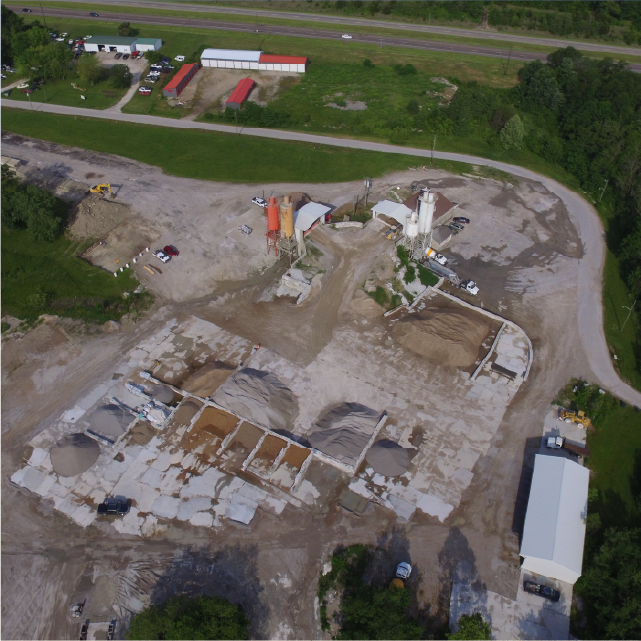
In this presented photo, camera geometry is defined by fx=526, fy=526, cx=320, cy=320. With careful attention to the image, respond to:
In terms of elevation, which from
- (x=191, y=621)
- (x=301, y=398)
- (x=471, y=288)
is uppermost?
(x=471, y=288)

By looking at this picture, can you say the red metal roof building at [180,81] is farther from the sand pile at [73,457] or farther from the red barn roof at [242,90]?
the sand pile at [73,457]

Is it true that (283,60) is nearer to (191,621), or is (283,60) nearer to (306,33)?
(306,33)

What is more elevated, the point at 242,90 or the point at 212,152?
the point at 242,90

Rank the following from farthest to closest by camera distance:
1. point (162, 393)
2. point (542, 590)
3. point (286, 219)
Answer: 1. point (286, 219)
2. point (162, 393)
3. point (542, 590)

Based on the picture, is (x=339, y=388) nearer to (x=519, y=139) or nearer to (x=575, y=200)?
(x=575, y=200)

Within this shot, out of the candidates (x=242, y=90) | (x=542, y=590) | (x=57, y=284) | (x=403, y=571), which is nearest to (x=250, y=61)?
(x=242, y=90)

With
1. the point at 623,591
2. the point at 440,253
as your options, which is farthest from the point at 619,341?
the point at 623,591

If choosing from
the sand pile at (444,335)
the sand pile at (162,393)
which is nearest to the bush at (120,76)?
the sand pile at (162,393)

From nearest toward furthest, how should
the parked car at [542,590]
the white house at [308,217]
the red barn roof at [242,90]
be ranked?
1. the parked car at [542,590]
2. the white house at [308,217]
3. the red barn roof at [242,90]
